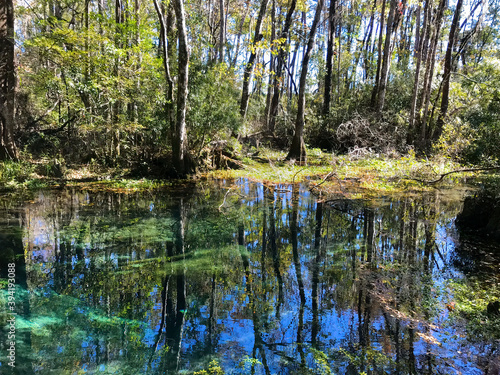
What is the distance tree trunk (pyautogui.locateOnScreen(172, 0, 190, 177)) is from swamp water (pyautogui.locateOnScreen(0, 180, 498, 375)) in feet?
12.5

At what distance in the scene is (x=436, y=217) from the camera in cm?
831

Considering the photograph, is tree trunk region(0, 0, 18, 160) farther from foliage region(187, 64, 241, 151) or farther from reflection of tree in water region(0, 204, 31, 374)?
foliage region(187, 64, 241, 151)

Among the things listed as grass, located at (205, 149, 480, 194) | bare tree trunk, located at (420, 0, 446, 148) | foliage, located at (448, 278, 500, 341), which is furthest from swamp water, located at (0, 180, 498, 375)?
bare tree trunk, located at (420, 0, 446, 148)

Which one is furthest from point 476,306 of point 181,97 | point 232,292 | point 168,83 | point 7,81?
point 7,81

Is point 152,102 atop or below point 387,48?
below

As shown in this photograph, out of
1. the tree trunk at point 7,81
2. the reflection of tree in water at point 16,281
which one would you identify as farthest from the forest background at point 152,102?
the reflection of tree in water at point 16,281

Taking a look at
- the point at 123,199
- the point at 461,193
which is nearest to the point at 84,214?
the point at 123,199

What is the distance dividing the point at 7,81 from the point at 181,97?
240 inches

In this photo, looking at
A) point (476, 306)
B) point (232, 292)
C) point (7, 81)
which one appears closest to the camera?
point (476, 306)

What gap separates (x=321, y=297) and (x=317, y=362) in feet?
4.20

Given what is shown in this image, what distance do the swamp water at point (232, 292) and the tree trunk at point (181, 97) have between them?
381cm

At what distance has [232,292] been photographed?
452 cm

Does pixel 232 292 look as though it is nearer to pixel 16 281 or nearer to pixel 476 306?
pixel 16 281

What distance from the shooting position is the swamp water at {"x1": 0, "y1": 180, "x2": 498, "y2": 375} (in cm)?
323
